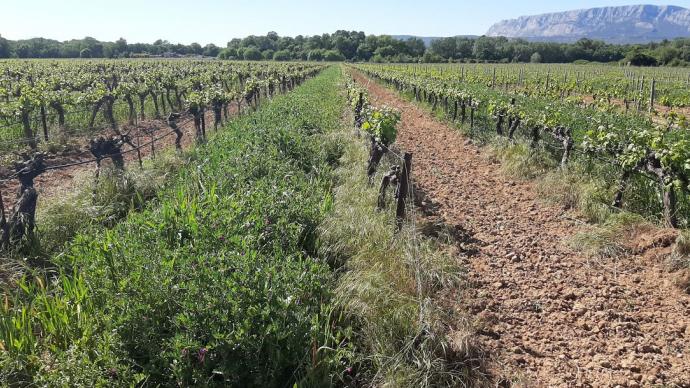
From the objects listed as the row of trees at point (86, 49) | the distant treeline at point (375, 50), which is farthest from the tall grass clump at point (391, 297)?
the row of trees at point (86, 49)

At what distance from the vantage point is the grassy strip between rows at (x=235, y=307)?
10.5 feet

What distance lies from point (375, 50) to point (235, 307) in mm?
125210

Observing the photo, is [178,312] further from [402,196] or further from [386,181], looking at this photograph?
[386,181]

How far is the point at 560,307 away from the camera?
16.8ft

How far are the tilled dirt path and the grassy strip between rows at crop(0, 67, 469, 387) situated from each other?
1.78ft

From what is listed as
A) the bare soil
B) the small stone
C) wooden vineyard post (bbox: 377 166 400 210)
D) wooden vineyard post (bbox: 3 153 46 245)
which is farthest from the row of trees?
the small stone

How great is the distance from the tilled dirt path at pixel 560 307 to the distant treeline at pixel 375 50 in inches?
3257

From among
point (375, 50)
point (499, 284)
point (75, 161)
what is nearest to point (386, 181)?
point (499, 284)

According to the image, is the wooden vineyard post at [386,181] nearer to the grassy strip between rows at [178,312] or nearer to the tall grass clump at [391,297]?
the tall grass clump at [391,297]

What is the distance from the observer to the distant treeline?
87.8m

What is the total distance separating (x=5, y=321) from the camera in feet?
11.8

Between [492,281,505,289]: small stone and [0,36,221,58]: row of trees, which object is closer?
[492,281,505,289]: small stone

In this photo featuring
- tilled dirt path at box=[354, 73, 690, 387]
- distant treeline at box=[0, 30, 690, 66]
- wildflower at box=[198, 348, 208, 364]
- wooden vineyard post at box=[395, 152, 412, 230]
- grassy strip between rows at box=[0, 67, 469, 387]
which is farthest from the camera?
distant treeline at box=[0, 30, 690, 66]

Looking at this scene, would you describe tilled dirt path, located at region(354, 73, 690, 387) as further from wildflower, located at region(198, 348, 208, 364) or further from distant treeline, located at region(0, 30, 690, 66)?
distant treeline, located at region(0, 30, 690, 66)
